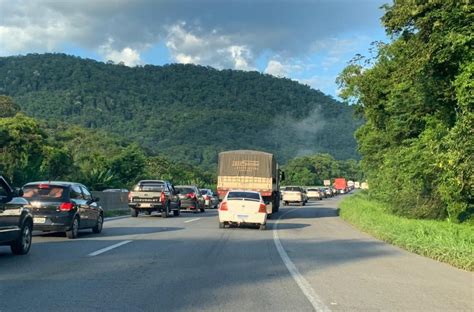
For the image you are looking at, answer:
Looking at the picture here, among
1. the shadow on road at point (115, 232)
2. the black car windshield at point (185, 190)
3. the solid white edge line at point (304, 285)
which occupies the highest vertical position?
the black car windshield at point (185, 190)

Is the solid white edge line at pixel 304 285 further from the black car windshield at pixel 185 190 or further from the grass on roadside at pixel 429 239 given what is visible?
the black car windshield at pixel 185 190

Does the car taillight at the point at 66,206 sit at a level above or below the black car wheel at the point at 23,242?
above

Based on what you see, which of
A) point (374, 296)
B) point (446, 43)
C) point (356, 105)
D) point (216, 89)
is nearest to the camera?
point (374, 296)

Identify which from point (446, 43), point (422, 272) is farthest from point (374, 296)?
point (446, 43)

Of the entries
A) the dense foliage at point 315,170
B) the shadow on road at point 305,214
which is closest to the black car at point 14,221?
the shadow on road at point 305,214

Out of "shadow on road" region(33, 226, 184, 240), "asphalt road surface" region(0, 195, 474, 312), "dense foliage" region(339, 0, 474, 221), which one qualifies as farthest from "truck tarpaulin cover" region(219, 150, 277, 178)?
"asphalt road surface" region(0, 195, 474, 312)

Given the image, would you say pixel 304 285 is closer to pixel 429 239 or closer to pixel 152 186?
pixel 429 239

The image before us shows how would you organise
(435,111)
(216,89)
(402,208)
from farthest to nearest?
(216,89), (402,208), (435,111)

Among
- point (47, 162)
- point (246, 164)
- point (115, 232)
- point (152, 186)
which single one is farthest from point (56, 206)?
point (47, 162)

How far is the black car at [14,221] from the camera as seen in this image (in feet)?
40.1

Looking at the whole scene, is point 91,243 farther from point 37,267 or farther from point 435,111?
point 435,111

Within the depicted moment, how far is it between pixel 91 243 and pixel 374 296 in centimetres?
892

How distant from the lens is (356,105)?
3666cm

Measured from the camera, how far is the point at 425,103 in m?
23.9
